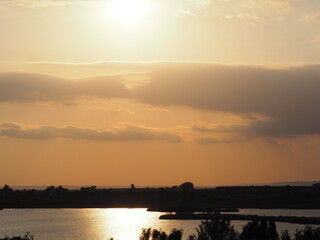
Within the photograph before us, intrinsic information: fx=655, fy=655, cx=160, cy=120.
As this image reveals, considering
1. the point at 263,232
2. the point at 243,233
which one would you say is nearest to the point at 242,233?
the point at 243,233

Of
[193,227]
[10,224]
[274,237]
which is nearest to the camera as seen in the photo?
[274,237]

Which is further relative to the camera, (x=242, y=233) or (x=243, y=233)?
(x=242, y=233)

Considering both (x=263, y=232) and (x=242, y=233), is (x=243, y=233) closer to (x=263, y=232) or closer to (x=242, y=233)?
(x=242, y=233)

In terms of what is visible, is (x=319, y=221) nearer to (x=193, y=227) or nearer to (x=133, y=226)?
(x=193, y=227)

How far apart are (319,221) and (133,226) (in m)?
51.4

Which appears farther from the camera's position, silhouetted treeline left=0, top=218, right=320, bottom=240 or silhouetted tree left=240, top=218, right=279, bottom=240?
silhouetted treeline left=0, top=218, right=320, bottom=240

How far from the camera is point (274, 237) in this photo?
277ft

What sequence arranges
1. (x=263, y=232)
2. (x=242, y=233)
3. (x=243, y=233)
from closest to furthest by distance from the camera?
(x=263, y=232) < (x=243, y=233) < (x=242, y=233)

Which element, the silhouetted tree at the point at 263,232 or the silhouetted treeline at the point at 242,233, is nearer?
the silhouetted tree at the point at 263,232

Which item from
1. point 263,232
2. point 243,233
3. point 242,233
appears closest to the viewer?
point 263,232

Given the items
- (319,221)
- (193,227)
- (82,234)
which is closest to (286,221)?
(319,221)

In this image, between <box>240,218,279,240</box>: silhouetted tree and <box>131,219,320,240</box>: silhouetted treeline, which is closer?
<box>240,218,279,240</box>: silhouetted tree

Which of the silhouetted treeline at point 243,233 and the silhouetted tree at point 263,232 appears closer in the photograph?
the silhouetted tree at point 263,232

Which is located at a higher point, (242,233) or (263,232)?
(242,233)
